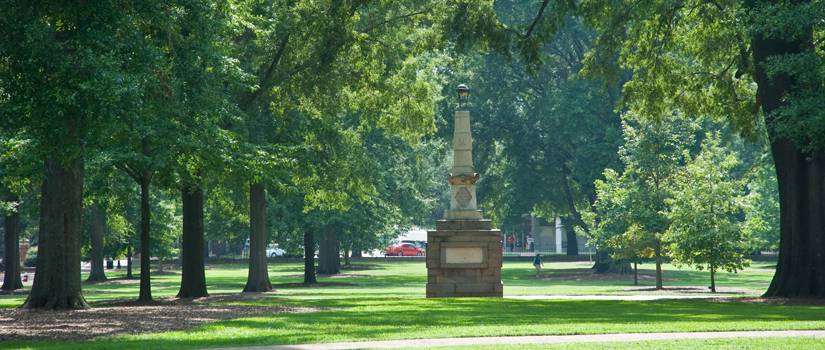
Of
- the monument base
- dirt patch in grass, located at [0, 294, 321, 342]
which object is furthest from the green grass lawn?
the monument base

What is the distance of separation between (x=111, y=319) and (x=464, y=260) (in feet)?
38.8

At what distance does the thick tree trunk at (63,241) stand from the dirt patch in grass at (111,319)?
55cm

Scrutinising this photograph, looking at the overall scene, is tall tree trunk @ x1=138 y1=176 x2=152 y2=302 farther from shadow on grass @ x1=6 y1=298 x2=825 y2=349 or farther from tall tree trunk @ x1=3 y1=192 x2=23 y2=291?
tall tree trunk @ x1=3 y1=192 x2=23 y2=291

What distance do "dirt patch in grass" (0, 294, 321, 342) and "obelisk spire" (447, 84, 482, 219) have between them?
765cm

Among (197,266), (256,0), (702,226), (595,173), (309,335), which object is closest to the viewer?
(309,335)

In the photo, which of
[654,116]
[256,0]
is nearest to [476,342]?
[256,0]

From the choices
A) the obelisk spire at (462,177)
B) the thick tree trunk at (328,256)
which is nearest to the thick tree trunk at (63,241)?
the obelisk spire at (462,177)

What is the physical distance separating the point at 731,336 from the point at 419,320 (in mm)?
5290

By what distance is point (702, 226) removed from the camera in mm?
35062

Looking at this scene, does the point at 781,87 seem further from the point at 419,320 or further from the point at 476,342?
the point at 476,342

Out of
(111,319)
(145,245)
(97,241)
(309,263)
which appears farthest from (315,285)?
(111,319)

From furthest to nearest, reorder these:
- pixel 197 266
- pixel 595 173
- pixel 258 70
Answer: pixel 595 173
pixel 258 70
pixel 197 266

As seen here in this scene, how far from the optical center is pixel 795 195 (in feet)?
82.8

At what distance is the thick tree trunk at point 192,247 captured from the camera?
29031 mm
